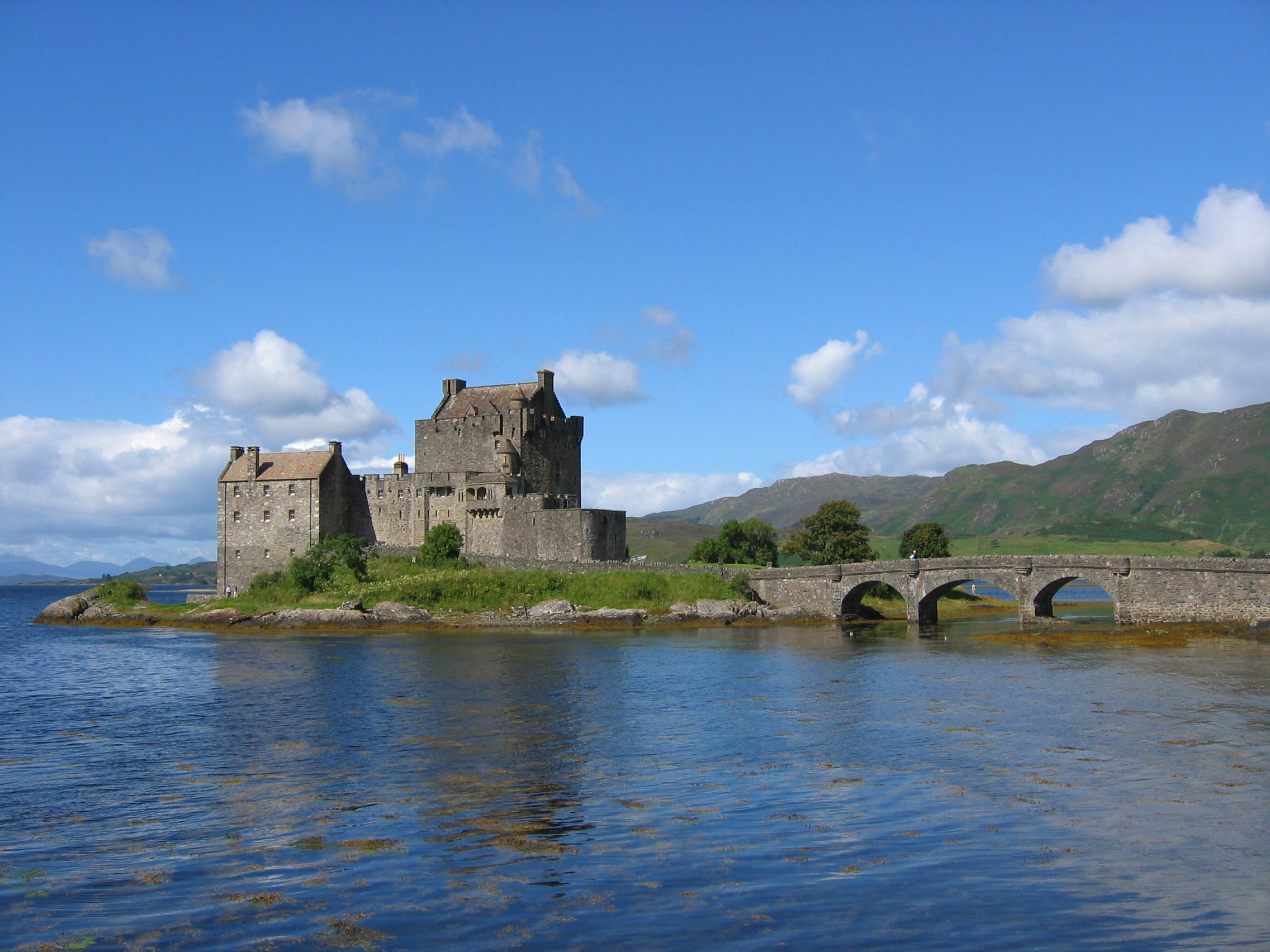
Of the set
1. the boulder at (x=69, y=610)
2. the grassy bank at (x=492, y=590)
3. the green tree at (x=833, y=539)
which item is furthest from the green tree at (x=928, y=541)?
the boulder at (x=69, y=610)

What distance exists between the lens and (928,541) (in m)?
88.6

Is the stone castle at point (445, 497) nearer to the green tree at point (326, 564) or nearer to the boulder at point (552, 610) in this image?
the green tree at point (326, 564)

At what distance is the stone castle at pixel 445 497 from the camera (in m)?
70.6

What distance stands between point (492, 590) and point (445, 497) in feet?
35.6

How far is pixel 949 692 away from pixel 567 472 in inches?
1828

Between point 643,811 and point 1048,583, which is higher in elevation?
point 1048,583

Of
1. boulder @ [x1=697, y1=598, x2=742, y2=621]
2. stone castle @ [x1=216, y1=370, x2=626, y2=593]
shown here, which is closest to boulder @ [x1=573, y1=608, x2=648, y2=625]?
boulder @ [x1=697, y1=598, x2=742, y2=621]

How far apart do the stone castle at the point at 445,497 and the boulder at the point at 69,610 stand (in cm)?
1169

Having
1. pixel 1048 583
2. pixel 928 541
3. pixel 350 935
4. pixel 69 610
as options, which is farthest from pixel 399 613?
pixel 350 935

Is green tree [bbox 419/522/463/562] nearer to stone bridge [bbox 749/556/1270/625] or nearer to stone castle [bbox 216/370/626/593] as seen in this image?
stone castle [bbox 216/370/626/593]

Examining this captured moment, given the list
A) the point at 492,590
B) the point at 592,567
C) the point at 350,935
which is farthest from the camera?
the point at 592,567

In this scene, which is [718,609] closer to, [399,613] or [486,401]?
[399,613]

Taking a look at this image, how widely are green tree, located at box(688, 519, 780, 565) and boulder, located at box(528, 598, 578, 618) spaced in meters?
22.1

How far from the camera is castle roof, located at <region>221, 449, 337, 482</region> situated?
72500 mm
